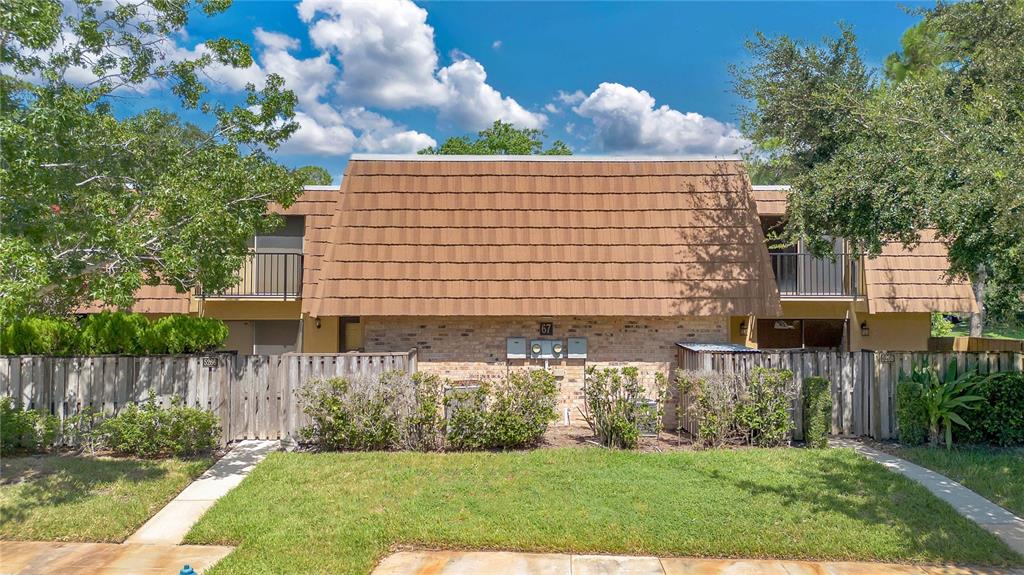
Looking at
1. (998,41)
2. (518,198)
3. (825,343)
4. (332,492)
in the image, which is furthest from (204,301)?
(998,41)

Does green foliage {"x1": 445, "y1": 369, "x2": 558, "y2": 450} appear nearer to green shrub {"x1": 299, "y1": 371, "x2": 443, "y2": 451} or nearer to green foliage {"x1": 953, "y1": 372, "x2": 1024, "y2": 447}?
green shrub {"x1": 299, "y1": 371, "x2": 443, "y2": 451}

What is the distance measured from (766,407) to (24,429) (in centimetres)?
1085

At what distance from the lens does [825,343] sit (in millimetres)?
15914

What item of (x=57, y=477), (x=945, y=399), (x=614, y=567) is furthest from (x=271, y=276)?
(x=945, y=399)

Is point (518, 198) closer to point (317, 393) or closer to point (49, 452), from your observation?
point (317, 393)

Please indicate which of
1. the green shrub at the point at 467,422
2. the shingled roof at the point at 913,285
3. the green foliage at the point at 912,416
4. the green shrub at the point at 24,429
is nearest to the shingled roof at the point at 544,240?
the green shrub at the point at 467,422

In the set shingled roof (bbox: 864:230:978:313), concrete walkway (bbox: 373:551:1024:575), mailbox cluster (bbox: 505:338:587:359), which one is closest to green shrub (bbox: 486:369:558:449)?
mailbox cluster (bbox: 505:338:587:359)

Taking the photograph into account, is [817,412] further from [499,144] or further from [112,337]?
[499,144]

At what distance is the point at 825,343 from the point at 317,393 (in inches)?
533

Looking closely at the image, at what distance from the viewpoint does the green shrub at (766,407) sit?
889 cm

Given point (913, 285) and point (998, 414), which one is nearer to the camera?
point (998, 414)

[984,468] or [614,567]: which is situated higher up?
[984,468]

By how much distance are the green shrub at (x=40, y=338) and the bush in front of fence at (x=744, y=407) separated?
32.2ft

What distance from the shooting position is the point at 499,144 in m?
37.5
